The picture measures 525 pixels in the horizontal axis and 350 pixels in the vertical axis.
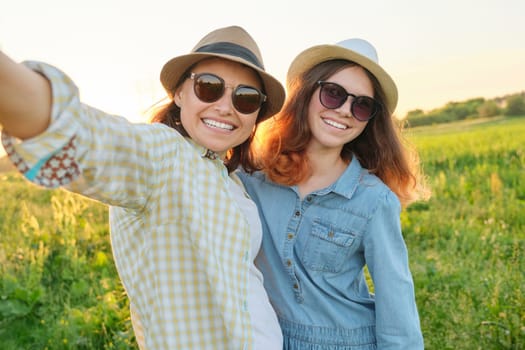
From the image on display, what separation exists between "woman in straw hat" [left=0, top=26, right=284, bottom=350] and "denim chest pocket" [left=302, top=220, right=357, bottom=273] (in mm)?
266

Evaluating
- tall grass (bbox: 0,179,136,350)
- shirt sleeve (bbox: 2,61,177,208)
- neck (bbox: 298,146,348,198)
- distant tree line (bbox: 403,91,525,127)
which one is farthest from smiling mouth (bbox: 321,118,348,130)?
distant tree line (bbox: 403,91,525,127)

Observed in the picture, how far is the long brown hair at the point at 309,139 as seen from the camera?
2.29 metres

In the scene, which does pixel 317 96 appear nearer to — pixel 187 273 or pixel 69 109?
pixel 187 273

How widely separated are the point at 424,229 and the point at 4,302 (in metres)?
4.26

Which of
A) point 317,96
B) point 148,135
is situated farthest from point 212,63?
point 148,135

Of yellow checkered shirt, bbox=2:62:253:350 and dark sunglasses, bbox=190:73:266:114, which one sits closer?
yellow checkered shirt, bbox=2:62:253:350

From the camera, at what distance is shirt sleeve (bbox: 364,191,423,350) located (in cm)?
204

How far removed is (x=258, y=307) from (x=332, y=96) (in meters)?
0.89

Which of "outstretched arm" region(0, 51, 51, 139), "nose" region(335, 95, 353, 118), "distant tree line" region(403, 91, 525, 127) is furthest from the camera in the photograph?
"distant tree line" region(403, 91, 525, 127)

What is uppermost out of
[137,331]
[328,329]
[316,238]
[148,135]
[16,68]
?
[16,68]

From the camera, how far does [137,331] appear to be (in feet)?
6.22

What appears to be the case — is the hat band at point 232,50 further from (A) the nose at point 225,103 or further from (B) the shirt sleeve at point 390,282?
(B) the shirt sleeve at point 390,282

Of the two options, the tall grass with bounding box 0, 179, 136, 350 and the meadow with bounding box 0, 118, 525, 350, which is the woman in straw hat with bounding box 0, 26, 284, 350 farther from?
the tall grass with bounding box 0, 179, 136, 350

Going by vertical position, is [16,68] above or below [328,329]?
above
